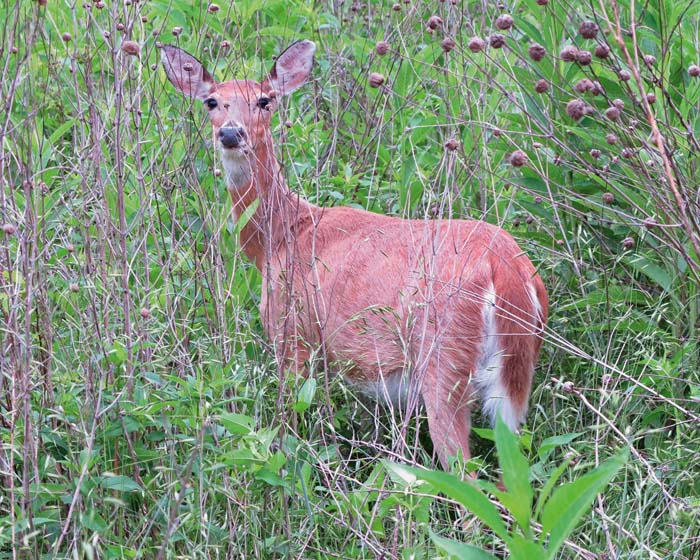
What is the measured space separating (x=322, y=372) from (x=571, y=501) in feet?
6.40

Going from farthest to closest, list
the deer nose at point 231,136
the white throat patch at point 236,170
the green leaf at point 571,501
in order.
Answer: the white throat patch at point 236,170 → the deer nose at point 231,136 → the green leaf at point 571,501

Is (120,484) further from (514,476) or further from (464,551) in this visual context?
(514,476)

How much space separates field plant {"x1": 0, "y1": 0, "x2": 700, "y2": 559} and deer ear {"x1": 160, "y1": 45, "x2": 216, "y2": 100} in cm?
18

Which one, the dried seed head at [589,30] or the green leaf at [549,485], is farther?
the dried seed head at [589,30]

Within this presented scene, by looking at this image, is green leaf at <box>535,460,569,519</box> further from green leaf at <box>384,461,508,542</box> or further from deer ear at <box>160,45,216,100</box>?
deer ear at <box>160,45,216,100</box>

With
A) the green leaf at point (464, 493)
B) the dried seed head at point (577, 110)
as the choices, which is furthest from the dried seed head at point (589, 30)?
the green leaf at point (464, 493)

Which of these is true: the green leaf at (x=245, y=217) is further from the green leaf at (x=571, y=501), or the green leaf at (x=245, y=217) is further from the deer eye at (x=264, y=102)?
the green leaf at (x=571, y=501)

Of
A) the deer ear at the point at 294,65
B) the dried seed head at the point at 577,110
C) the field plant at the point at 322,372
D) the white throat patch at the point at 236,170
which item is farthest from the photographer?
the deer ear at the point at 294,65

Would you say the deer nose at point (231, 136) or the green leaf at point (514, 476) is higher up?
the green leaf at point (514, 476)

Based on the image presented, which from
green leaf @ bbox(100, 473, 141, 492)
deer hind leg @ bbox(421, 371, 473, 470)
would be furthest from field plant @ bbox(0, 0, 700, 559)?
deer hind leg @ bbox(421, 371, 473, 470)

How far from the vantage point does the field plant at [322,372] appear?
276 centimetres

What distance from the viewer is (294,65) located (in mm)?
4910

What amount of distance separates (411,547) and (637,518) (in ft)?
2.32

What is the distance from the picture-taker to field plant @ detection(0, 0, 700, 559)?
9.05 ft
